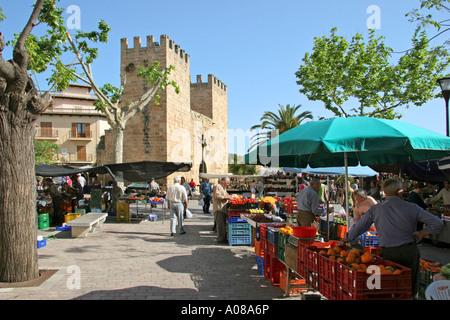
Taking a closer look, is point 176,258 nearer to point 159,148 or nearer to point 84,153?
point 159,148

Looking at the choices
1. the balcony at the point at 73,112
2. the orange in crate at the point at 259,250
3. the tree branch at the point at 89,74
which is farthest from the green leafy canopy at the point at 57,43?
the balcony at the point at 73,112

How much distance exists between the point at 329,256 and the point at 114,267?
4252mm

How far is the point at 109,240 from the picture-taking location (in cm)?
930

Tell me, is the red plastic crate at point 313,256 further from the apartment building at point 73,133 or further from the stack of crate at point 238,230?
the apartment building at point 73,133

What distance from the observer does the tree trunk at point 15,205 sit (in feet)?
17.4

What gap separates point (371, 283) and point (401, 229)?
3.11ft

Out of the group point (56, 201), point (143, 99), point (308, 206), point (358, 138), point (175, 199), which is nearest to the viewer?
point (358, 138)

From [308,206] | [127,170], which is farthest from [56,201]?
[308,206]

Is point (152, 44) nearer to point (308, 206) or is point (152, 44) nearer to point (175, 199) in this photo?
point (175, 199)

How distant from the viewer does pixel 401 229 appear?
3.72 metres

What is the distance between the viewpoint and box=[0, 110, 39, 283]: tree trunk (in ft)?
17.4

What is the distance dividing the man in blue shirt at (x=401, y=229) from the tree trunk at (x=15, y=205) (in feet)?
Answer: 16.2

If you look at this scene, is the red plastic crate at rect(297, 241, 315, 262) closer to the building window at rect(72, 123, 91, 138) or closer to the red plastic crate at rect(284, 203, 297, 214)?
the red plastic crate at rect(284, 203, 297, 214)
